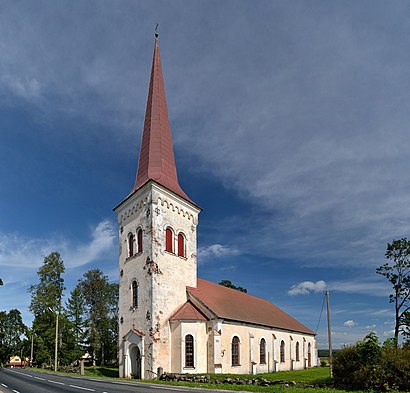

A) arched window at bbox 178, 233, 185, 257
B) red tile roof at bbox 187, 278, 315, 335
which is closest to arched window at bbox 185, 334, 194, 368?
red tile roof at bbox 187, 278, 315, 335

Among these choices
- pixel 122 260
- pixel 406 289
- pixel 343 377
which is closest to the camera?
pixel 343 377

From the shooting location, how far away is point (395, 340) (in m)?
18.0

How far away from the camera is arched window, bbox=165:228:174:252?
29172 mm

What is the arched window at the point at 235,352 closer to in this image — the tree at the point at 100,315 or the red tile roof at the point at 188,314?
the red tile roof at the point at 188,314

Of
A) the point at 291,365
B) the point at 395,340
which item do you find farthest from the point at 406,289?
the point at 395,340

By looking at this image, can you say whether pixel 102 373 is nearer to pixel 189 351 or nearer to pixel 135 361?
pixel 135 361

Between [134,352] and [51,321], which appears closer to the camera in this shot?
[134,352]

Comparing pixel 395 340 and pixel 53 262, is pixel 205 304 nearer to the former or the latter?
pixel 395 340

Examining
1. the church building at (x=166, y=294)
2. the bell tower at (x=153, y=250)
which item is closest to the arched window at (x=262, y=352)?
the church building at (x=166, y=294)

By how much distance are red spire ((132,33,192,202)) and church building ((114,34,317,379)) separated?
0.29ft

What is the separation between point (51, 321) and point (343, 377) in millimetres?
41238

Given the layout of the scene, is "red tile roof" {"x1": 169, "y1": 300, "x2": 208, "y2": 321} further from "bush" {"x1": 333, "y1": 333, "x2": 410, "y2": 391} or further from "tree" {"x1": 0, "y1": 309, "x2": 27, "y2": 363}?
"tree" {"x1": 0, "y1": 309, "x2": 27, "y2": 363}

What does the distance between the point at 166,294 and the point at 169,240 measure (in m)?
4.36

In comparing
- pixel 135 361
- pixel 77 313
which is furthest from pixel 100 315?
pixel 135 361
